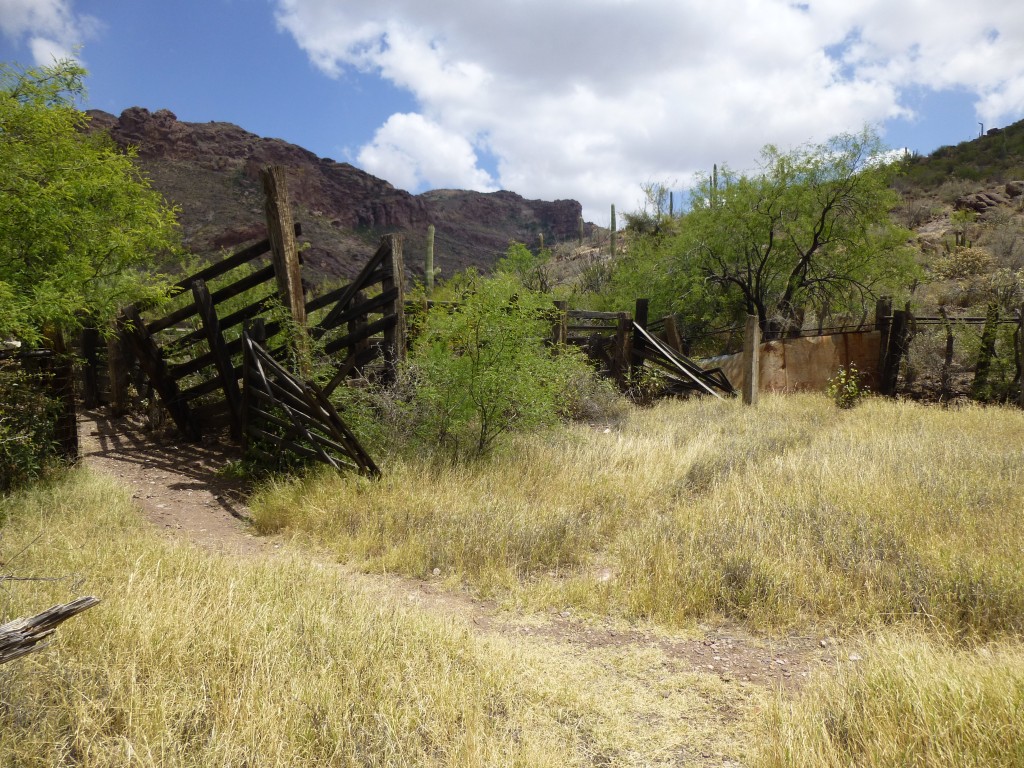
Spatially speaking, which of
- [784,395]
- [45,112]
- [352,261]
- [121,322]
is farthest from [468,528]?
[352,261]

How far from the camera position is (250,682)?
9.55 feet

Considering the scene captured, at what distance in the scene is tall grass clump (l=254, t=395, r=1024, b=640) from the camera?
14.1 ft

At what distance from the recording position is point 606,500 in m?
6.54

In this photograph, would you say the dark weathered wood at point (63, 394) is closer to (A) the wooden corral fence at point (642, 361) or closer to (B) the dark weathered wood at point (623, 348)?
(A) the wooden corral fence at point (642, 361)

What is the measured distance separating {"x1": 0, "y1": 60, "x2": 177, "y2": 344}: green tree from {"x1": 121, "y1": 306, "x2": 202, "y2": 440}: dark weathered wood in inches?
72.6

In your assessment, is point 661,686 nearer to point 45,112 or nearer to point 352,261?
point 45,112

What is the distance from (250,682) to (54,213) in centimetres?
460

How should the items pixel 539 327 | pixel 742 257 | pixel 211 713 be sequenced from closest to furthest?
1. pixel 211 713
2. pixel 539 327
3. pixel 742 257

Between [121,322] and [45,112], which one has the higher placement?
[45,112]

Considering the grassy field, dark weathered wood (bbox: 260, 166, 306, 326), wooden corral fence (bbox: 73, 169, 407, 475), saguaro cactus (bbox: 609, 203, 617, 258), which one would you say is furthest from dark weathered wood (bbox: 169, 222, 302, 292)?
saguaro cactus (bbox: 609, 203, 617, 258)

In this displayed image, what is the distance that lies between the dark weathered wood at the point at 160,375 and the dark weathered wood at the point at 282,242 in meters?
2.27

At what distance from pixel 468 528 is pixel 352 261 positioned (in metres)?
54.4

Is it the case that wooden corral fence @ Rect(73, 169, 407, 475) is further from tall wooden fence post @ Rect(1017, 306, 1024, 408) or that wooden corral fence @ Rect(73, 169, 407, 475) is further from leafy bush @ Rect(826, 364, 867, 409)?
tall wooden fence post @ Rect(1017, 306, 1024, 408)

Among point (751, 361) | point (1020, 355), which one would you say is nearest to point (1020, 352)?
point (1020, 355)
